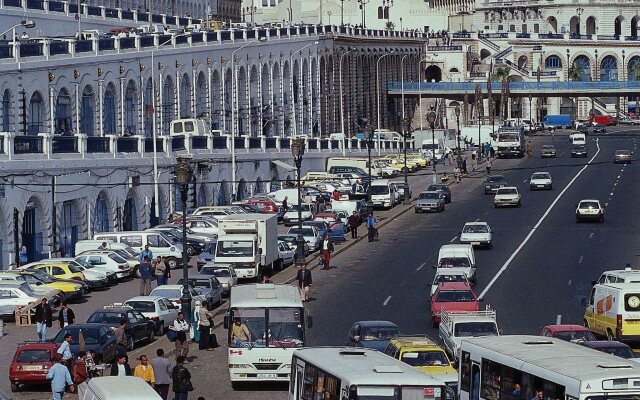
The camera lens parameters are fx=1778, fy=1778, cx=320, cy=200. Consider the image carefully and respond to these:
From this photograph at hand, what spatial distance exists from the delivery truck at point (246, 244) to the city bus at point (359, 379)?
110 ft

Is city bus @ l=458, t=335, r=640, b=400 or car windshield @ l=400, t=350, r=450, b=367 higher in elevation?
city bus @ l=458, t=335, r=640, b=400

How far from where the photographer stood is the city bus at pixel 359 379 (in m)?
31.1

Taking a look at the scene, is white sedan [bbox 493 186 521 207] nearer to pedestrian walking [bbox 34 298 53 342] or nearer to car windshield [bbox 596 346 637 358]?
pedestrian walking [bbox 34 298 53 342]

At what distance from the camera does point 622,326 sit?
160 feet

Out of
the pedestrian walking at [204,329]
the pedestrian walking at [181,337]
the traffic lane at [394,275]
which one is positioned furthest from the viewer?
the traffic lane at [394,275]

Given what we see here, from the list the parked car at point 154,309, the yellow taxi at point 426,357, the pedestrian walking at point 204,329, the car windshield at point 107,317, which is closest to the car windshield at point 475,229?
the parked car at point 154,309

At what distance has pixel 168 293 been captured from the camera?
58.8 m

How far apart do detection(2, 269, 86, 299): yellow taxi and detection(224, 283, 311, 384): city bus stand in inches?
756

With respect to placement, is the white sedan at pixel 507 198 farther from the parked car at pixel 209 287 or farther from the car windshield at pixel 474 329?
the car windshield at pixel 474 329

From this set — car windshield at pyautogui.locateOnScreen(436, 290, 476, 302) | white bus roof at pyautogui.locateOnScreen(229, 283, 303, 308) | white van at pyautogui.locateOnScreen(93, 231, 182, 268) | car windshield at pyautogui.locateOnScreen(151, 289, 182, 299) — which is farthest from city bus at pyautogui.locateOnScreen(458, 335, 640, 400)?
white van at pyautogui.locateOnScreen(93, 231, 182, 268)

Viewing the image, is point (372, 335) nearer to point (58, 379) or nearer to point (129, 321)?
point (129, 321)

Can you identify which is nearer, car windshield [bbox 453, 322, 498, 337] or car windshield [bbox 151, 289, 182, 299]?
car windshield [bbox 453, 322, 498, 337]

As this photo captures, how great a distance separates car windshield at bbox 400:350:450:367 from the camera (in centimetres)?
4097

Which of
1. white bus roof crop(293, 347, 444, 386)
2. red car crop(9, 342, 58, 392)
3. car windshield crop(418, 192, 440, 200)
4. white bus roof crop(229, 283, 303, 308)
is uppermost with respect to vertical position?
car windshield crop(418, 192, 440, 200)
